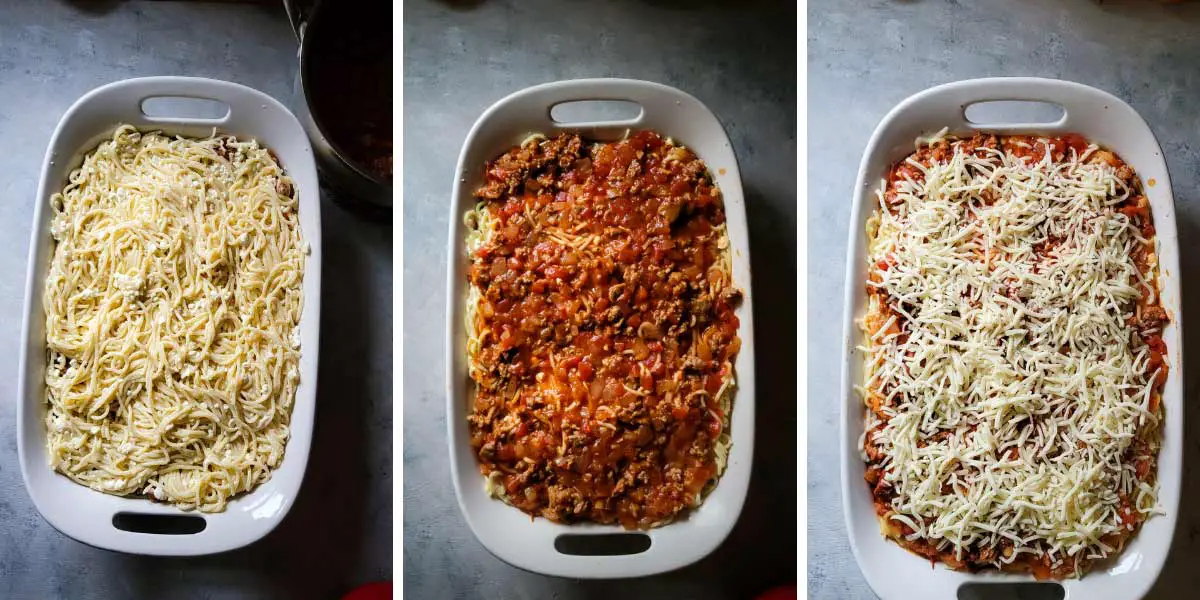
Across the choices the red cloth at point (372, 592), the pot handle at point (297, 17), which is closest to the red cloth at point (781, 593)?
the red cloth at point (372, 592)

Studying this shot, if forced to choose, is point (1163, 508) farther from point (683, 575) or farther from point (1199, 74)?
point (1199, 74)

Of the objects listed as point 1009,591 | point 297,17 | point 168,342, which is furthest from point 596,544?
point 297,17

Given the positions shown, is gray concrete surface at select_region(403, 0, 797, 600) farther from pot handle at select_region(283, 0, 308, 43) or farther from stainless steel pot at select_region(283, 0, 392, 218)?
pot handle at select_region(283, 0, 308, 43)

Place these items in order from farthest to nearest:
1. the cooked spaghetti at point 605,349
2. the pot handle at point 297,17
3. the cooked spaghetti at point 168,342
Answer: the pot handle at point 297,17 < the cooked spaghetti at point 168,342 < the cooked spaghetti at point 605,349

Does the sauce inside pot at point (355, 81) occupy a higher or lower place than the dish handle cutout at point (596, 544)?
higher

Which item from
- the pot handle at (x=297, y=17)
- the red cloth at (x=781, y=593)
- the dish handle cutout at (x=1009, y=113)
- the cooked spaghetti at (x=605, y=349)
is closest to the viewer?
the red cloth at (x=781, y=593)

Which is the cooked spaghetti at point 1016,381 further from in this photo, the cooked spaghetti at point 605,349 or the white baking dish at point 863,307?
the cooked spaghetti at point 605,349

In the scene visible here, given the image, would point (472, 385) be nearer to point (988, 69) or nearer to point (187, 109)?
point (187, 109)
